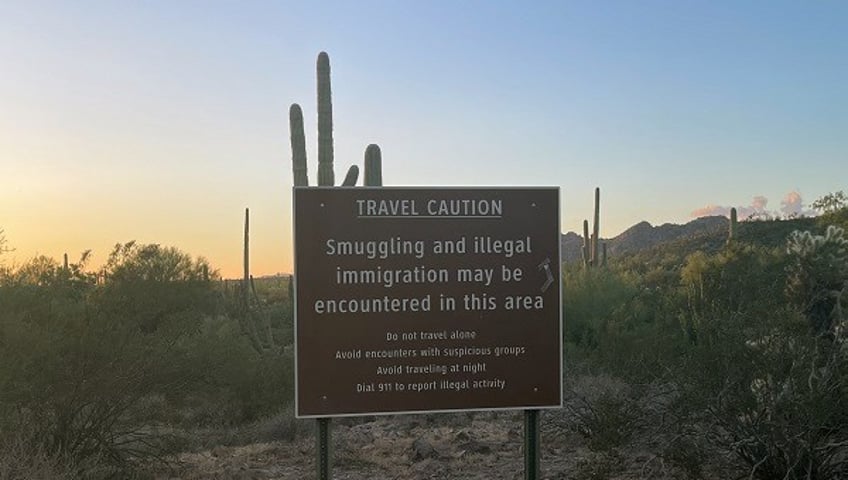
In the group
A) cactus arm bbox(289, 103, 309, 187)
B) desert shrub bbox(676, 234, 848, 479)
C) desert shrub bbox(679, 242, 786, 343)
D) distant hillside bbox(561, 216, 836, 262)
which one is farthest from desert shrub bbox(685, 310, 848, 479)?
distant hillside bbox(561, 216, 836, 262)

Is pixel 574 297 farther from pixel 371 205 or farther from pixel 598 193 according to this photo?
pixel 371 205

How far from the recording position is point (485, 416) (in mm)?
14656

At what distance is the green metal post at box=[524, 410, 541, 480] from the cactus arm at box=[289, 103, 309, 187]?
9910 millimetres

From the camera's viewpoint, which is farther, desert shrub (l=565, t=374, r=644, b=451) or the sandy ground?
desert shrub (l=565, t=374, r=644, b=451)

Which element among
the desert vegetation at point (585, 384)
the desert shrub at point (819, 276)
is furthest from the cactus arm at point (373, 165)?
the desert shrub at point (819, 276)

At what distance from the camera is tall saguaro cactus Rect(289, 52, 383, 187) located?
1560cm

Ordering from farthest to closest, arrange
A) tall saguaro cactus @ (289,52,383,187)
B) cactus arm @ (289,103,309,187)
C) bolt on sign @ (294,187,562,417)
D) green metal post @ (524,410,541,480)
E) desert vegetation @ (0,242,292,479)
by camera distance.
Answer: cactus arm @ (289,103,309,187) → tall saguaro cactus @ (289,52,383,187) → desert vegetation @ (0,242,292,479) → green metal post @ (524,410,541,480) → bolt on sign @ (294,187,562,417)

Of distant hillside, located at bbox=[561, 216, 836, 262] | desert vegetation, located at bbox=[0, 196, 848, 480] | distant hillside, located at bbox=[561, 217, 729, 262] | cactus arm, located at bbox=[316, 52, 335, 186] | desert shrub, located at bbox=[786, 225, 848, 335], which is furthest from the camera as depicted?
distant hillside, located at bbox=[561, 217, 729, 262]

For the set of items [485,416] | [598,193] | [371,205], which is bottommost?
[485,416]

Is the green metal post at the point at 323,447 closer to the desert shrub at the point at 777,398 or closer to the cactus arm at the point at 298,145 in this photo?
the desert shrub at the point at 777,398

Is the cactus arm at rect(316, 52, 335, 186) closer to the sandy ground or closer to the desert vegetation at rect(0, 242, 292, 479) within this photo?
the desert vegetation at rect(0, 242, 292, 479)

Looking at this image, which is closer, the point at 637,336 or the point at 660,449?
the point at 660,449

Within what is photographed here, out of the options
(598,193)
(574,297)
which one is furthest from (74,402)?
(598,193)

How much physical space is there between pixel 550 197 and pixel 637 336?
826 centimetres
